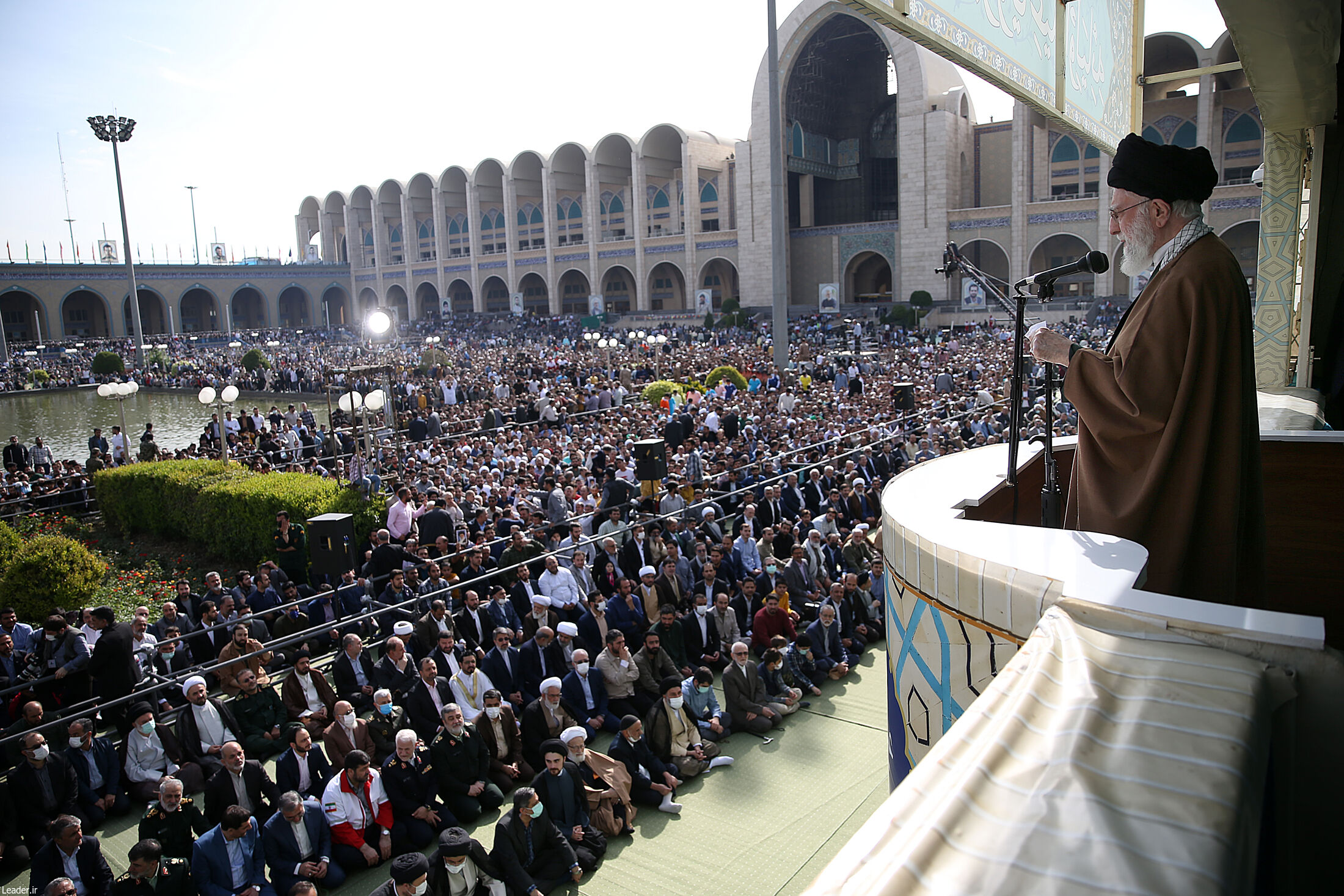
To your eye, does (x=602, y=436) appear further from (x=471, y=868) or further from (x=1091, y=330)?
(x=1091, y=330)

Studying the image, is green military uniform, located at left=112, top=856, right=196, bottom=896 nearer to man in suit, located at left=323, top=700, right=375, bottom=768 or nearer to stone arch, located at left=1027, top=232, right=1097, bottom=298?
man in suit, located at left=323, top=700, right=375, bottom=768

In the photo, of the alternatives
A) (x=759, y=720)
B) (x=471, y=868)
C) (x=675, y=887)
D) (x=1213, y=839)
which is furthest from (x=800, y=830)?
(x=1213, y=839)

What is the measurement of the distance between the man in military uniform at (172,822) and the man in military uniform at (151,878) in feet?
1.15

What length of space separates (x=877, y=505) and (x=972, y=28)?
297 inches

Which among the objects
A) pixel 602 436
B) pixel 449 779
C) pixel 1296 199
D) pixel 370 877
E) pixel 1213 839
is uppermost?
pixel 1296 199

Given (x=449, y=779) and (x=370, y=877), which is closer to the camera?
(x=370, y=877)

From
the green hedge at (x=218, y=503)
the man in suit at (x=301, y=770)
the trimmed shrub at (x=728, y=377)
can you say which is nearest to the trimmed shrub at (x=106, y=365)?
the green hedge at (x=218, y=503)

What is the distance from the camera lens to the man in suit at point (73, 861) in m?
4.11

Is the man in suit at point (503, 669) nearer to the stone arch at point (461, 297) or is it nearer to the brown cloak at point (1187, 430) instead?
the brown cloak at point (1187, 430)

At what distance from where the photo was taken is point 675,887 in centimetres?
436

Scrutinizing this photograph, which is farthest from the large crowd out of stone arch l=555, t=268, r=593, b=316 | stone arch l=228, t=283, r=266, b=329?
stone arch l=228, t=283, r=266, b=329

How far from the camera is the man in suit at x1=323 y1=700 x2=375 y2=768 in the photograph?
5145 millimetres

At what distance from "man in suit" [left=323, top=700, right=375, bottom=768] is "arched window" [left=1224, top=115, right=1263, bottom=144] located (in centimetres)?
3407

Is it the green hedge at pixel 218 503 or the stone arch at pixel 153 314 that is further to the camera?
the stone arch at pixel 153 314
